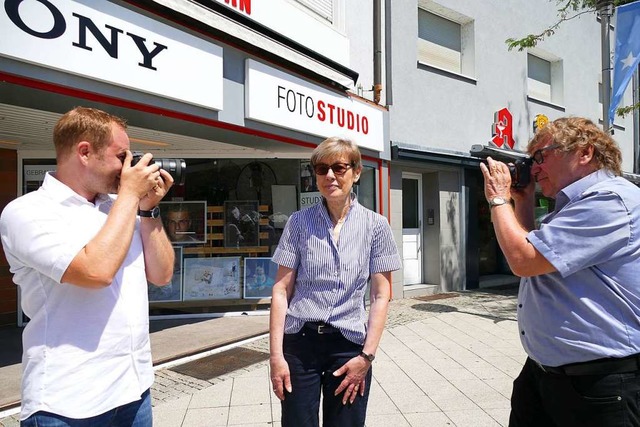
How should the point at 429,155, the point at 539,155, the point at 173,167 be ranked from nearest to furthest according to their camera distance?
1. the point at 173,167
2. the point at 539,155
3. the point at 429,155

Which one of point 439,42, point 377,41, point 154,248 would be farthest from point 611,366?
point 439,42

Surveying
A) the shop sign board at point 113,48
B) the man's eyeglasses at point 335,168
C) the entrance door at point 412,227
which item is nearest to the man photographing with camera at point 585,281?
the man's eyeglasses at point 335,168

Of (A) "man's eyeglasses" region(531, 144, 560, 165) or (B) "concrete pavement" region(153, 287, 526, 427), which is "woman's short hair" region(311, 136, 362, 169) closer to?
(A) "man's eyeglasses" region(531, 144, 560, 165)

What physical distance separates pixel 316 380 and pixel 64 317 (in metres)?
1.09

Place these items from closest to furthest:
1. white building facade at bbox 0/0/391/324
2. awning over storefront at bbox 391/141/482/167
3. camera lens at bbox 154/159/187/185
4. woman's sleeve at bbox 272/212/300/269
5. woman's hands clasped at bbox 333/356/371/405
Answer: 1. camera lens at bbox 154/159/187/185
2. woman's hands clasped at bbox 333/356/371/405
3. woman's sleeve at bbox 272/212/300/269
4. white building facade at bbox 0/0/391/324
5. awning over storefront at bbox 391/141/482/167

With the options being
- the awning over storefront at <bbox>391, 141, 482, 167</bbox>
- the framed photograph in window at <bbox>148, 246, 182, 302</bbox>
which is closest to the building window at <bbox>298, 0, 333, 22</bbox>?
the awning over storefront at <bbox>391, 141, 482, 167</bbox>

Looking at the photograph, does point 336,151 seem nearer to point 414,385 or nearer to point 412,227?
point 414,385

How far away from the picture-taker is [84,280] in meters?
1.50

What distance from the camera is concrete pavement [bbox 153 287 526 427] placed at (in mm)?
3666

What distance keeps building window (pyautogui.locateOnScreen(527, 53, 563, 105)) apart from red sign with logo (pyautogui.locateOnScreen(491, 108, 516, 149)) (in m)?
1.44

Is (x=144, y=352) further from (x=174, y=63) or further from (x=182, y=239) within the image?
(x=182, y=239)

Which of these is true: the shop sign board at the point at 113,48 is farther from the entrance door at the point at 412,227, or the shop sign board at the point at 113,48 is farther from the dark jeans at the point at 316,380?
the entrance door at the point at 412,227

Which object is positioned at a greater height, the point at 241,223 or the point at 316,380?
the point at 241,223

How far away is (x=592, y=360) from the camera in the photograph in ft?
5.90
